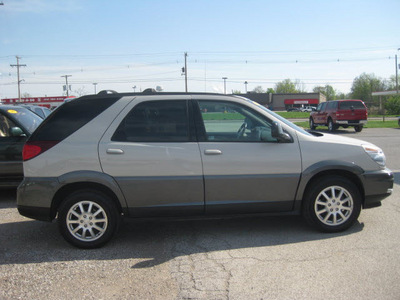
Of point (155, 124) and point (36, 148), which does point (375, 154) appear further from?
point (36, 148)

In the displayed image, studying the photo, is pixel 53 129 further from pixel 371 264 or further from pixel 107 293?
pixel 371 264

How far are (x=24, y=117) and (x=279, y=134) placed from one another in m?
5.05

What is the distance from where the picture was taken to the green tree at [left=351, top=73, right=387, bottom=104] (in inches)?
3661

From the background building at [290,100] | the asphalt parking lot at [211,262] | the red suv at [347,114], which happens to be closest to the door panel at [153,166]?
the asphalt parking lot at [211,262]

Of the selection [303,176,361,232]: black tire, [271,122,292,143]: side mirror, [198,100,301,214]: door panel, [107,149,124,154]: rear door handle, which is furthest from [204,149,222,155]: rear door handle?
[303,176,361,232]: black tire

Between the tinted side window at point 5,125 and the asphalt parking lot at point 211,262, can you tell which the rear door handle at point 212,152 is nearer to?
the asphalt parking lot at point 211,262

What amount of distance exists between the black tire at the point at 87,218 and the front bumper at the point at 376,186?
3176mm

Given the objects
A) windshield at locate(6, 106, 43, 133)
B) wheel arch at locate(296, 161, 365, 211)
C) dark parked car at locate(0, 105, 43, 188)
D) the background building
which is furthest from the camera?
the background building

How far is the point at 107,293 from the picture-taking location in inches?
128

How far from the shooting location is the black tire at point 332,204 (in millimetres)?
4531

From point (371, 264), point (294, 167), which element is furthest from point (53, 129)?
point (371, 264)

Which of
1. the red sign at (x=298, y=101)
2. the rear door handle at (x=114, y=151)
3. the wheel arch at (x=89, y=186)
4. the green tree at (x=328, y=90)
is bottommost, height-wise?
the wheel arch at (x=89, y=186)

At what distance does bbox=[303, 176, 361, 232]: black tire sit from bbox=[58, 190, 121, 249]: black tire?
2.44 meters

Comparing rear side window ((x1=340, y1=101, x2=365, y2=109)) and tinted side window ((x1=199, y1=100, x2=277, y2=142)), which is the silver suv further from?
rear side window ((x1=340, y1=101, x2=365, y2=109))
